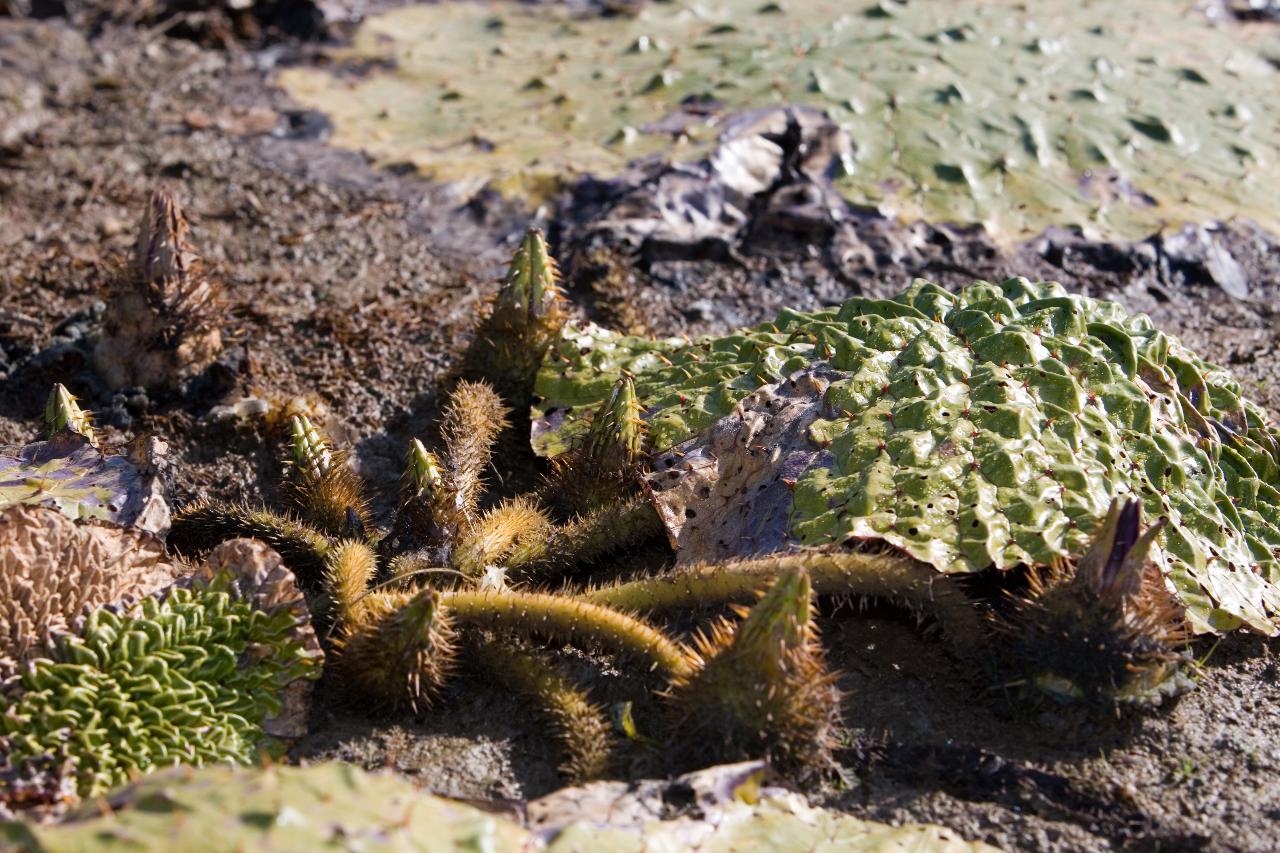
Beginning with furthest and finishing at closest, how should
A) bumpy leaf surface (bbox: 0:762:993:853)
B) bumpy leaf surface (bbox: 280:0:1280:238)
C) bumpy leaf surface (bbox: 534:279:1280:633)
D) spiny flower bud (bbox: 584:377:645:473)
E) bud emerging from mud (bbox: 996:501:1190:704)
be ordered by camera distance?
bumpy leaf surface (bbox: 280:0:1280:238), spiny flower bud (bbox: 584:377:645:473), bumpy leaf surface (bbox: 534:279:1280:633), bud emerging from mud (bbox: 996:501:1190:704), bumpy leaf surface (bbox: 0:762:993:853)

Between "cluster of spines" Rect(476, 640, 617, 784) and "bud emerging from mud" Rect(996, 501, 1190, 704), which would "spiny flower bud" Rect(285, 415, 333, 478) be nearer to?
"cluster of spines" Rect(476, 640, 617, 784)

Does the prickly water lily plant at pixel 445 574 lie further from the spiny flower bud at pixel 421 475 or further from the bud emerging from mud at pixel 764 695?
the bud emerging from mud at pixel 764 695

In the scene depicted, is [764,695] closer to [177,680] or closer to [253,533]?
[177,680]

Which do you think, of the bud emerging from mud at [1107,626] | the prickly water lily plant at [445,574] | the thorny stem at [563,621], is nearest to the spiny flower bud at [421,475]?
the prickly water lily plant at [445,574]

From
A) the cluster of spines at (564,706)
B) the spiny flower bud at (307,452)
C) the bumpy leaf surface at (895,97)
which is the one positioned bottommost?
the cluster of spines at (564,706)

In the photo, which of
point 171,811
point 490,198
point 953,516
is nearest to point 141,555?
point 171,811

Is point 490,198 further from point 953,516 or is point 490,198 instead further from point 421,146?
point 953,516

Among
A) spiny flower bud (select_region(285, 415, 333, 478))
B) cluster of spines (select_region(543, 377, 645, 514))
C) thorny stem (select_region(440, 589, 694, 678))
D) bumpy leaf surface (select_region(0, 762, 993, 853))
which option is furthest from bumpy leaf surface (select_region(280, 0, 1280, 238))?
bumpy leaf surface (select_region(0, 762, 993, 853))
